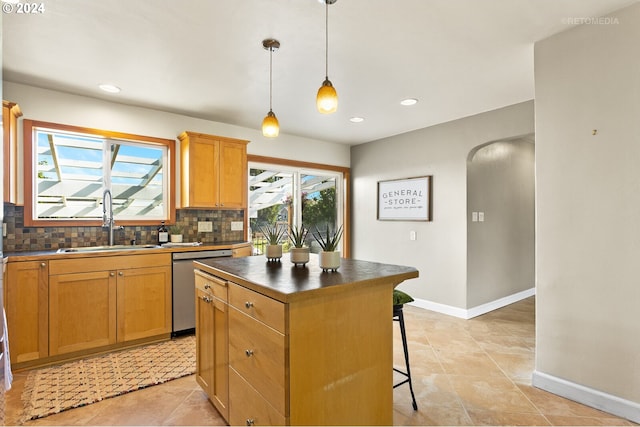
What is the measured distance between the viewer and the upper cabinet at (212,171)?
3877mm

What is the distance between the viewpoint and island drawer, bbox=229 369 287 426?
1594mm

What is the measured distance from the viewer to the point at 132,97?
3.50 m

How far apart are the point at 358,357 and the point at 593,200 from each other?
1.79m

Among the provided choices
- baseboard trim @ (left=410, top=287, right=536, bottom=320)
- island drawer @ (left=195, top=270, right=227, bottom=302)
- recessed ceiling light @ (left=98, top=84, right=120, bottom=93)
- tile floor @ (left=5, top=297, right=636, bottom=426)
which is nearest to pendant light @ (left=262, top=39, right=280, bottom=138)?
island drawer @ (left=195, top=270, right=227, bottom=302)

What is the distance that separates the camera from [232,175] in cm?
418

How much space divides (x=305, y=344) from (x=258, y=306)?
11.5 inches

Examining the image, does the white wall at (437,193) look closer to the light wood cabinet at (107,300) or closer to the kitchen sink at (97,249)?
the light wood cabinet at (107,300)

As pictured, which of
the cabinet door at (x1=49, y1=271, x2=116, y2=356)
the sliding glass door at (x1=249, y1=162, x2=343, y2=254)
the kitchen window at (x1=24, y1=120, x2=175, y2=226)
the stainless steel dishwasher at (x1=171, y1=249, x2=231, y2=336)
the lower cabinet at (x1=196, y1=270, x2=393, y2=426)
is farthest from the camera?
the sliding glass door at (x1=249, y1=162, x2=343, y2=254)

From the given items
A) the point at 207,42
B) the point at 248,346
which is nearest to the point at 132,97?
the point at 207,42

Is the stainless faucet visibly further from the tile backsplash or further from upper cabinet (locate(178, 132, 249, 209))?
upper cabinet (locate(178, 132, 249, 209))

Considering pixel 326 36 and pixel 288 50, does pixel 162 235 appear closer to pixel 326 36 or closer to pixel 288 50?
pixel 288 50

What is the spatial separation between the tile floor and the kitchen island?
0.50 meters

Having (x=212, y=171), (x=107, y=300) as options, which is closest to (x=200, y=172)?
(x=212, y=171)

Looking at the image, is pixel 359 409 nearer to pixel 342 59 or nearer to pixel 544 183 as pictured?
pixel 544 183
